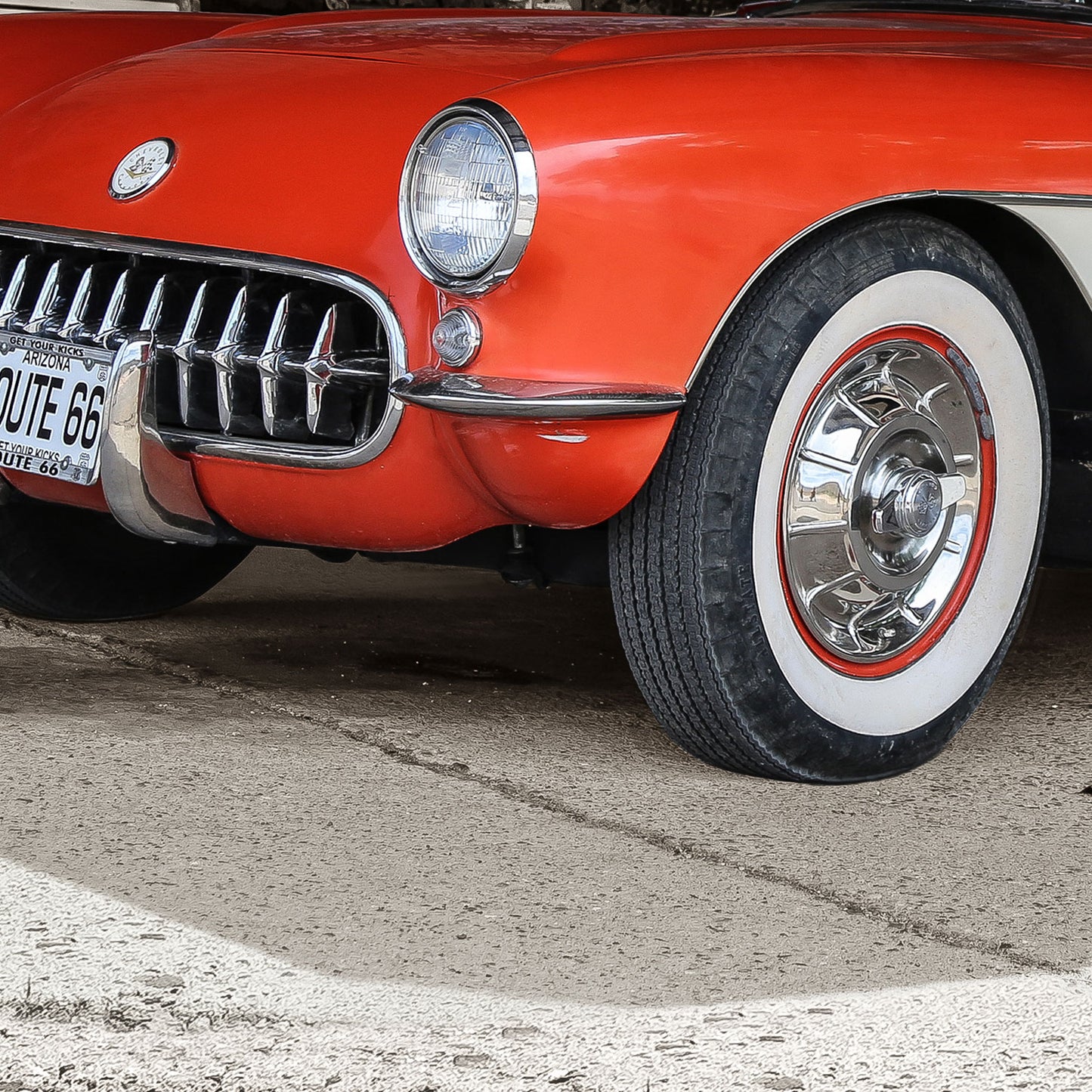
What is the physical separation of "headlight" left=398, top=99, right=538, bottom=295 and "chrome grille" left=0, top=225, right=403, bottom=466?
0.38 ft

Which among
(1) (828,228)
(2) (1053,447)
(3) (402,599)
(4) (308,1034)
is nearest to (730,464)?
(1) (828,228)

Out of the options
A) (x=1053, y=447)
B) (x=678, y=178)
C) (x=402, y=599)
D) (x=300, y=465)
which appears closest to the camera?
(x=678, y=178)

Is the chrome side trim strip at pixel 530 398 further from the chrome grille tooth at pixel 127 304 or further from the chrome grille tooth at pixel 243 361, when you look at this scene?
the chrome grille tooth at pixel 127 304

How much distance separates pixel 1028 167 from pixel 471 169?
83 cm

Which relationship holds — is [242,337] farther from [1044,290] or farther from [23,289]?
[1044,290]

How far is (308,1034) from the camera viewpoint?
1.74 meters

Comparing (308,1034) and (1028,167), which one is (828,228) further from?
(308,1034)

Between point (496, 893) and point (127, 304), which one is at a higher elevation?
point (127, 304)

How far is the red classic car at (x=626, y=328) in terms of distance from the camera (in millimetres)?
2334

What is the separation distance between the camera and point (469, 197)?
2330 millimetres

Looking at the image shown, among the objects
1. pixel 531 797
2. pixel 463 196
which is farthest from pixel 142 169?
pixel 531 797

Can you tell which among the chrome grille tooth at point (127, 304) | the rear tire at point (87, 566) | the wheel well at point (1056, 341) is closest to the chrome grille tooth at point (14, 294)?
the chrome grille tooth at point (127, 304)

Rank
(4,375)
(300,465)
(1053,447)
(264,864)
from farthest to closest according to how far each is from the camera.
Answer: (1053,447) < (4,375) < (300,465) < (264,864)

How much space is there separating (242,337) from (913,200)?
3.19 ft
